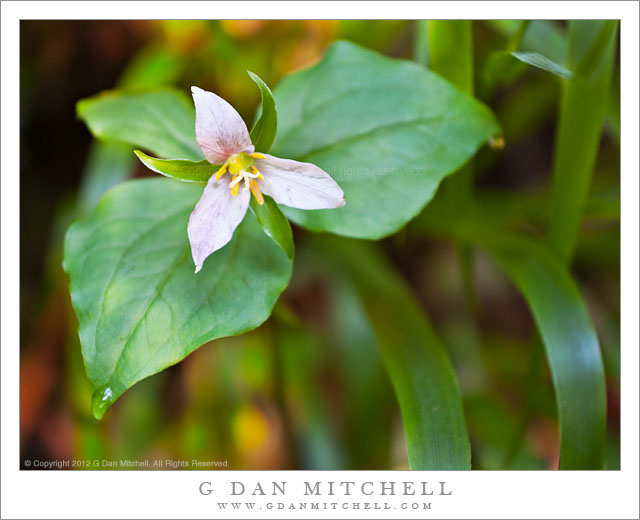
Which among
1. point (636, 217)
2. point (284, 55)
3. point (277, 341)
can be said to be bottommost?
point (277, 341)

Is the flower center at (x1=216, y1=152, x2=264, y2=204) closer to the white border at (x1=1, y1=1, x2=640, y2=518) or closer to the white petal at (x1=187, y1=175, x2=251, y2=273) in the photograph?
the white petal at (x1=187, y1=175, x2=251, y2=273)

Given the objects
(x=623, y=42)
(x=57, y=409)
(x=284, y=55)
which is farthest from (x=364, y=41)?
(x=57, y=409)

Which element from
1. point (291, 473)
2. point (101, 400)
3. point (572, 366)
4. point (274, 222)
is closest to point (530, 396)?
point (572, 366)

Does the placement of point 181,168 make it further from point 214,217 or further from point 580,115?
point 580,115

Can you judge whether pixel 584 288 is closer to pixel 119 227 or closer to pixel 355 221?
pixel 355 221

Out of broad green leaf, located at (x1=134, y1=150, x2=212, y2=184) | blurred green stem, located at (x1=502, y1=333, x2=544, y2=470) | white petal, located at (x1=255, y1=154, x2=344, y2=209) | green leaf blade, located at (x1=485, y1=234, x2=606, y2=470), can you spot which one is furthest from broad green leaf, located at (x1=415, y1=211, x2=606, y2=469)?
broad green leaf, located at (x1=134, y1=150, x2=212, y2=184)

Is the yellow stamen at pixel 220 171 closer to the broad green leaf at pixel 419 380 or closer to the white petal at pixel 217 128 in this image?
the white petal at pixel 217 128
